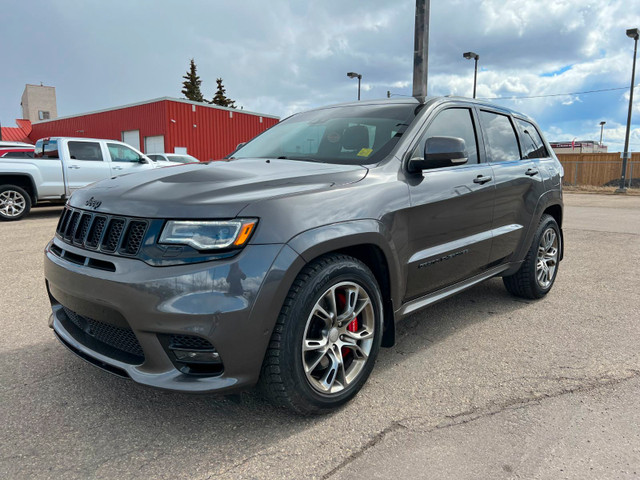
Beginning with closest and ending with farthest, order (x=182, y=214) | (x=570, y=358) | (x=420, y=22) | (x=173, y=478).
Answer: (x=173, y=478), (x=182, y=214), (x=570, y=358), (x=420, y=22)

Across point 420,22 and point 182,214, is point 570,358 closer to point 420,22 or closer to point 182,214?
point 182,214

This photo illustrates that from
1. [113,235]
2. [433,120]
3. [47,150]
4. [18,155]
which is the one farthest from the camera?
[18,155]

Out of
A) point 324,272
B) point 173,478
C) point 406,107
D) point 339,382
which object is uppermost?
point 406,107

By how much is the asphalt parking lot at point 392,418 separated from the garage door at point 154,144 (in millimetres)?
24444

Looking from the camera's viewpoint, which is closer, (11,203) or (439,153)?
(439,153)

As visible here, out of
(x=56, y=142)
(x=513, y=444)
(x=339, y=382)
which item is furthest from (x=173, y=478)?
(x=56, y=142)

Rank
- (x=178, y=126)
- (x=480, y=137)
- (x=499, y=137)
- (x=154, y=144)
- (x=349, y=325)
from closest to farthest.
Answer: (x=349, y=325)
(x=480, y=137)
(x=499, y=137)
(x=178, y=126)
(x=154, y=144)

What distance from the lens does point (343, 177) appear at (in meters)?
2.63

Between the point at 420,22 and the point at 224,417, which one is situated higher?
the point at 420,22

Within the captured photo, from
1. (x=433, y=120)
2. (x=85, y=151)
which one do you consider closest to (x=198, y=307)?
(x=433, y=120)

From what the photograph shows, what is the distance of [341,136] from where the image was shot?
10.9ft

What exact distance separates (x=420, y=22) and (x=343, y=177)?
969 centimetres

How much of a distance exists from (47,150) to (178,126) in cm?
1604

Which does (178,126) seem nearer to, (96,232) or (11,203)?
(11,203)
